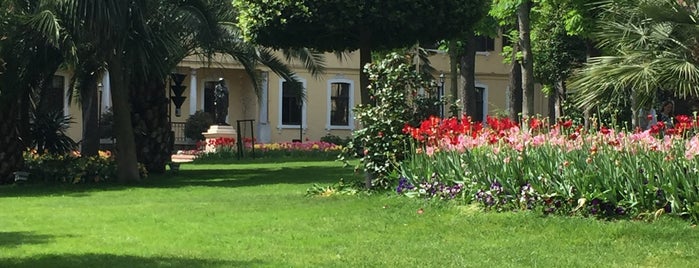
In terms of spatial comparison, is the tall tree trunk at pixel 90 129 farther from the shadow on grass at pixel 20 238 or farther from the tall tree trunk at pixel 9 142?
the shadow on grass at pixel 20 238

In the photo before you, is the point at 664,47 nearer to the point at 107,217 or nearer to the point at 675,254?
the point at 675,254

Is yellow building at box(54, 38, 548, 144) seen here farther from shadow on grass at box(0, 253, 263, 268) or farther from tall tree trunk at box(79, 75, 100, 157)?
shadow on grass at box(0, 253, 263, 268)

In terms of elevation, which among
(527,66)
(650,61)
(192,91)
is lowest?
(650,61)

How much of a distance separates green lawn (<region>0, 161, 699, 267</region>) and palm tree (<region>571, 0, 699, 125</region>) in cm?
264

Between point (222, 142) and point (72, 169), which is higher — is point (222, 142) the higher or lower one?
the higher one

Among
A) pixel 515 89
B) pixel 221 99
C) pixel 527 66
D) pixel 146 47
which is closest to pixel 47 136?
pixel 146 47

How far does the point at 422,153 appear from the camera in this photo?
469 inches

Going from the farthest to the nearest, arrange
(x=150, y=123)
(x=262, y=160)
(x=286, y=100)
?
(x=286, y=100) < (x=262, y=160) < (x=150, y=123)

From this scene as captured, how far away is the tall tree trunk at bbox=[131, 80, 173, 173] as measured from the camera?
20188 millimetres

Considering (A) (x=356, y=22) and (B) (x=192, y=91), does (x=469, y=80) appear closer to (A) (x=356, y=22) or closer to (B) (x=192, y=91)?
(B) (x=192, y=91)

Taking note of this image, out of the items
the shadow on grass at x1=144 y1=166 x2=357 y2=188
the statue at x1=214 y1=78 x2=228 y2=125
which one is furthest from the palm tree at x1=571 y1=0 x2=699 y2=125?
the statue at x1=214 y1=78 x2=228 y2=125

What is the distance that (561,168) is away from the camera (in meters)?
9.34

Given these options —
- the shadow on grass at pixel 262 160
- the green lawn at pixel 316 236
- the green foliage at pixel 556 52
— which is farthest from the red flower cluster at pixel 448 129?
the green foliage at pixel 556 52

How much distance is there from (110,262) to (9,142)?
11461mm
